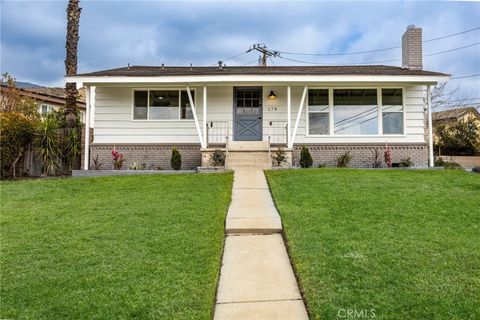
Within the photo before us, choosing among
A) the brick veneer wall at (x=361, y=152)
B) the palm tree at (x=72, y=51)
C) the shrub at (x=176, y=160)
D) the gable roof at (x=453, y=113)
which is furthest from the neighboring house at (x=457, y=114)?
the palm tree at (x=72, y=51)

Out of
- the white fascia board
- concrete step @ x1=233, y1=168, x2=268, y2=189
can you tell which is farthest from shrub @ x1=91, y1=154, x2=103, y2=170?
concrete step @ x1=233, y1=168, x2=268, y2=189

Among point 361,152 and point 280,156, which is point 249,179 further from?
point 361,152

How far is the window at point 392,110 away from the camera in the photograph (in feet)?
41.8

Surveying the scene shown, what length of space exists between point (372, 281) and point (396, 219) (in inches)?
89.8

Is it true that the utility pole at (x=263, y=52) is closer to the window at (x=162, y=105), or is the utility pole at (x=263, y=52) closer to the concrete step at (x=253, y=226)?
the window at (x=162, y=105)

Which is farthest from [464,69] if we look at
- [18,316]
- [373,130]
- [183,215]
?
[18,316]

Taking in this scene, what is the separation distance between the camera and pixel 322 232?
494 centimetres

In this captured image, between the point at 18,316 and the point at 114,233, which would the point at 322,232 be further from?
the point at 18,316

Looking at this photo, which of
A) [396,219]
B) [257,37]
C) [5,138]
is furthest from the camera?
[257,37]

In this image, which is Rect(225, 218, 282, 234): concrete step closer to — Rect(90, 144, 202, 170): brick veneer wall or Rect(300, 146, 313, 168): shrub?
Rect(300, 146, 313, 168): shrub

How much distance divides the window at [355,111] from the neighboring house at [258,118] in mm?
35

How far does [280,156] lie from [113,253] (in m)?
7.74

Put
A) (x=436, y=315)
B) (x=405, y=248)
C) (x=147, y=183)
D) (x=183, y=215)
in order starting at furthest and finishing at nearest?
(x=147, y=183)
(x=183, y=215)
(x=405, y=248)
(x=436, y=315)

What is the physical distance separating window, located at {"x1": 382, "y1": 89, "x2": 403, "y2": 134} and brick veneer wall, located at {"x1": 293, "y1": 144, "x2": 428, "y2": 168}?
2.32 feet
